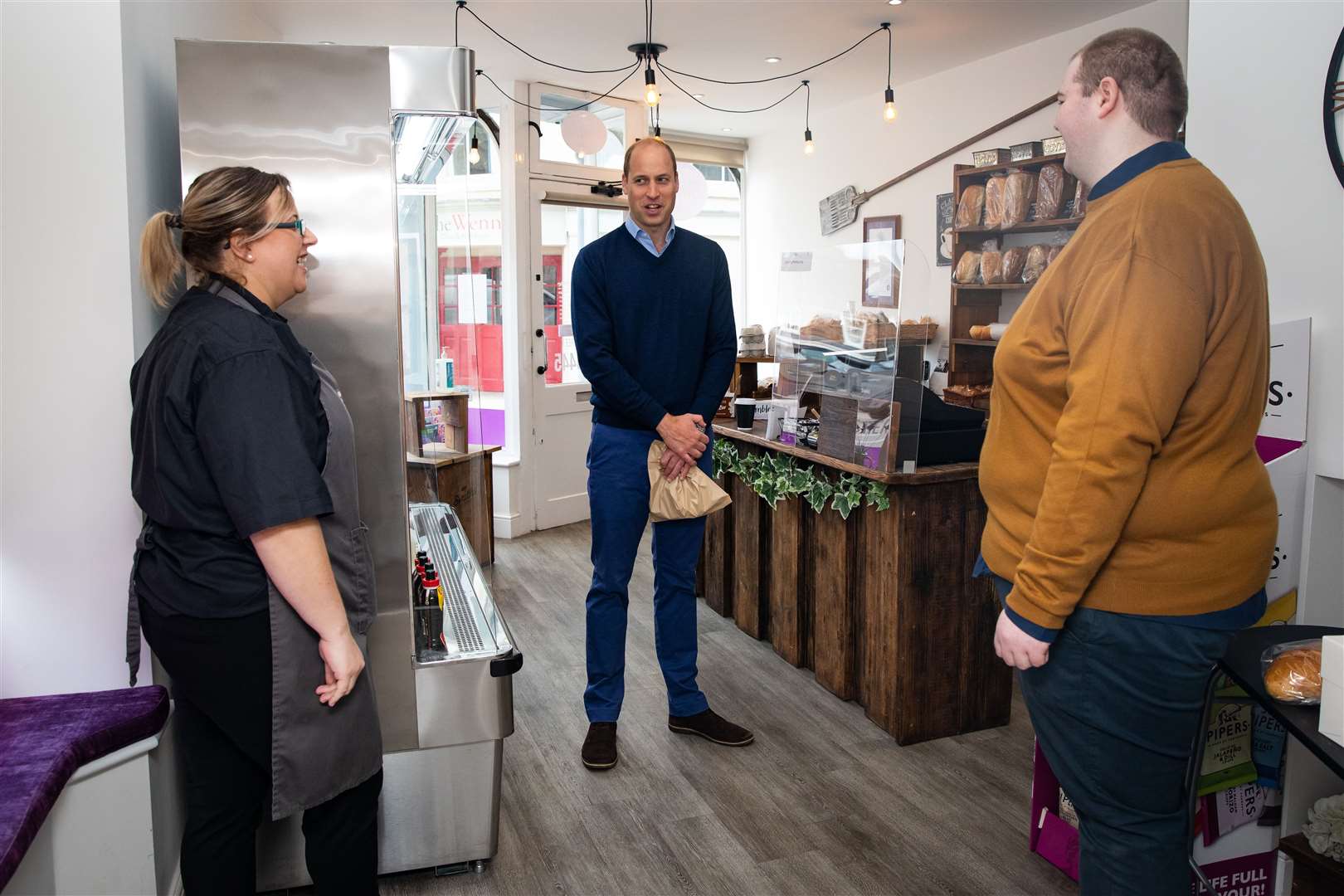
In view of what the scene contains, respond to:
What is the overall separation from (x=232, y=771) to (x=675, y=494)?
1355 mm

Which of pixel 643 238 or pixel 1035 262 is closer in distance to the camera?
pixel 643 238

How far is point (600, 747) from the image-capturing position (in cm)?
269

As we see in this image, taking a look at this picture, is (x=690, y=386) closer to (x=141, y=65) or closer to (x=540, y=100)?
(x=141, y=65)

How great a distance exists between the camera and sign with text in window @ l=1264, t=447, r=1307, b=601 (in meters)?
1.86

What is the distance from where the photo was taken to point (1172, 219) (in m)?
1.28

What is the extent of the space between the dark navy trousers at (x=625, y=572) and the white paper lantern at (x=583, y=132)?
2896 millimetres

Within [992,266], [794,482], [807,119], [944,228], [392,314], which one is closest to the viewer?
[392,314]

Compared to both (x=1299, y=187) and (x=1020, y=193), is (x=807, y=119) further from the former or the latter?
(x=1299, y=187)

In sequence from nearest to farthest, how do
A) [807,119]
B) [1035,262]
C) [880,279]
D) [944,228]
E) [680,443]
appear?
[680,443] < [880,279] < [1035,262] < [944,228] < [807,119]

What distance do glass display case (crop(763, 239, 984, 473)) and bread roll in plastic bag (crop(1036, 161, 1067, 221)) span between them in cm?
206

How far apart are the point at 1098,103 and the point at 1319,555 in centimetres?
109

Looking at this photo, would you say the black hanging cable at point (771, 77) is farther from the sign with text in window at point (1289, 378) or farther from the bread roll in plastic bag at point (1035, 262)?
the sign with text in window at point (1289, 378)

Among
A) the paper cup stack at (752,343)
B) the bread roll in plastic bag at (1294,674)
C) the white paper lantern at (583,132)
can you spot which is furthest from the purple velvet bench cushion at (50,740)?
the white paper lantern at (583,132)

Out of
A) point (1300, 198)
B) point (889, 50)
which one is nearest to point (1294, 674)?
point (1300, 198)
